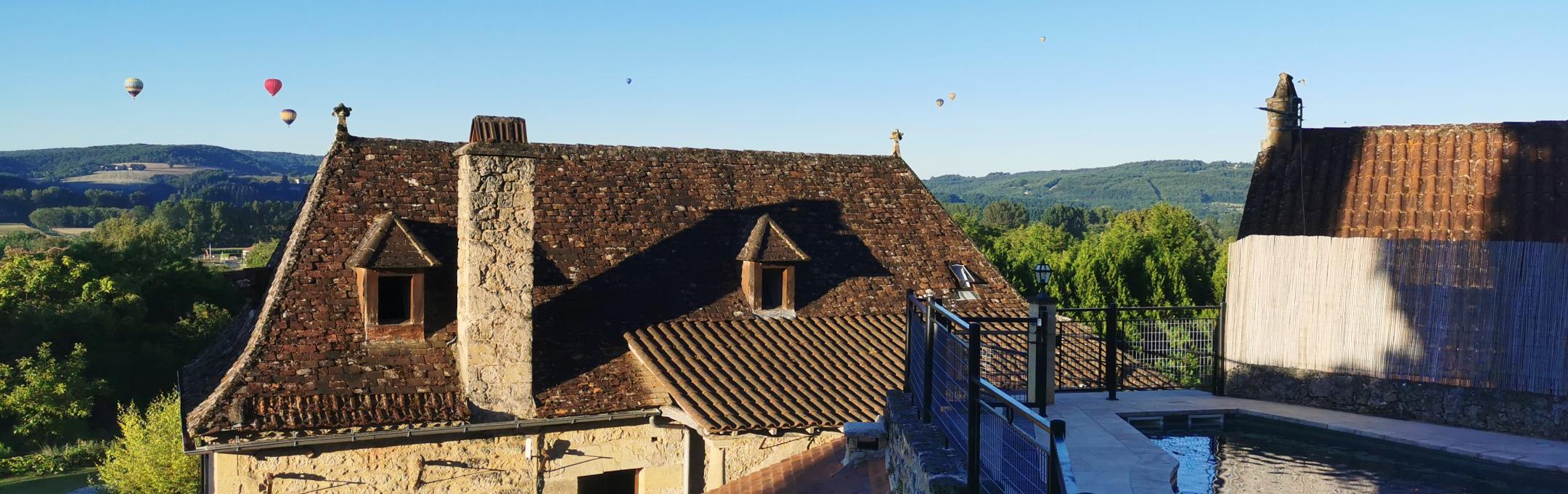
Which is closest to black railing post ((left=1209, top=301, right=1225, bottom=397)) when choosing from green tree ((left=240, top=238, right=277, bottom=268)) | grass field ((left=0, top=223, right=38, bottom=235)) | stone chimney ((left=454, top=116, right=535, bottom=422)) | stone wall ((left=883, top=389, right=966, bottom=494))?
stone wall ((left=883, top=389, right=966, bottom=494))

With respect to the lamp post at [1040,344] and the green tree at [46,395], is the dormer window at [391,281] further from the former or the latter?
the green tree at [46,395]

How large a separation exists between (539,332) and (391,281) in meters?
2.05

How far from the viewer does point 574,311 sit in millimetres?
14852

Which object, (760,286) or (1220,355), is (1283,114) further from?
(760,286)

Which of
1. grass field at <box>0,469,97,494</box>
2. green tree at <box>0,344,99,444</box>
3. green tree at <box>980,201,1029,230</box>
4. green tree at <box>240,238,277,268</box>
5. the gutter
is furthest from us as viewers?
green tree at <box>980,201,1029,230</box>

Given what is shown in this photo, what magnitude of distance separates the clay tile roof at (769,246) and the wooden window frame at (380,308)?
187 inches

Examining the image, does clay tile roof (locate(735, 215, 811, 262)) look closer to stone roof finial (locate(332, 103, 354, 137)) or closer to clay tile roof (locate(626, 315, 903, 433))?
clay tile roof (locate(626, 315, 903, 433))

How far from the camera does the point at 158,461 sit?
923 inches

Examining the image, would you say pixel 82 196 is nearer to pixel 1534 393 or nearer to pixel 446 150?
pixel 446 150

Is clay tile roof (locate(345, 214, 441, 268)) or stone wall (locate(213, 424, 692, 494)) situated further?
clay tile roof (locate(345, 214, 441, 268))

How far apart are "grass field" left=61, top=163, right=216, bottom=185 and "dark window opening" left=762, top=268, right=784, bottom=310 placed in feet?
521

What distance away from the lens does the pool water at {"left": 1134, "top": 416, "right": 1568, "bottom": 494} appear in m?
7.61

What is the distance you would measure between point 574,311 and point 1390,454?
392 inches

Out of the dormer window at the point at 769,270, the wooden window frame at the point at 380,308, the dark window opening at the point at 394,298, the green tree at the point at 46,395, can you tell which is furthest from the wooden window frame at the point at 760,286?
the green tree at the point at 46,395
